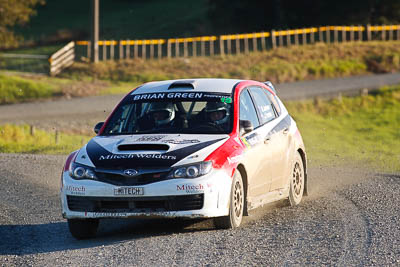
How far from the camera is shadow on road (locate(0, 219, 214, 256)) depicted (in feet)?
28.1

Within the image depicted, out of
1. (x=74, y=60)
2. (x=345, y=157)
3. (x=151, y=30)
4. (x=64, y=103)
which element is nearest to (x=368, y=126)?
(x=345, y=157)

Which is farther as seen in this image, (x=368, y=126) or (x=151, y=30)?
(x=151, y=30)

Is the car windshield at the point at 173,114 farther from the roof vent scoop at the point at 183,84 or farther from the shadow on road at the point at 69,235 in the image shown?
the shadow on road at the point at 69,235

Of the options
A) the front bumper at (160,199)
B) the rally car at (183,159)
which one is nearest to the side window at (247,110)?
the rally car at (183,159)

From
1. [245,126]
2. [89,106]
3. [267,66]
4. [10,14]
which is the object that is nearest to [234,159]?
[245,126]

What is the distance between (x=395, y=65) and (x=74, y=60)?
15391mm

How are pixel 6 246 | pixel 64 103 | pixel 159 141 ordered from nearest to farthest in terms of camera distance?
pixel 6 246 < pixel 159 141 < pixel 64 103

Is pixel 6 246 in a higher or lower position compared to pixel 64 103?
higher

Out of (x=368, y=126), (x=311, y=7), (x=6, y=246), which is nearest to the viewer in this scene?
(x=6, y=246)

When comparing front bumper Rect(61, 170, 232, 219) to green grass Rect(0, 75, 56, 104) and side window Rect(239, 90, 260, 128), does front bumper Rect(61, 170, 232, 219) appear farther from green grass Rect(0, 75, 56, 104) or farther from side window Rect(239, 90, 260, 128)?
green grass Rect(0, 75, 56, 104)

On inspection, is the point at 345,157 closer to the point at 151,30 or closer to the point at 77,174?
the point at 77,174

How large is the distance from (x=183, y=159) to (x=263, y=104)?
2348mm

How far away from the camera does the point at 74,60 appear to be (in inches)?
1686

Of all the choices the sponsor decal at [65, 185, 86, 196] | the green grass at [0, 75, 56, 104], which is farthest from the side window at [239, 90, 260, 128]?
the green grass at [0, 75, 56, 104]
